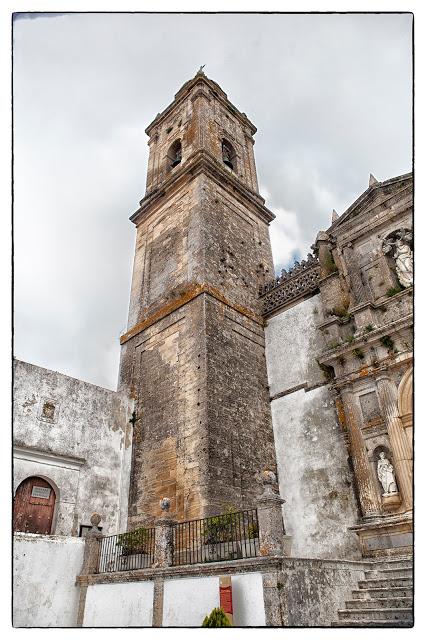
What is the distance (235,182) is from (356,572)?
12413mm

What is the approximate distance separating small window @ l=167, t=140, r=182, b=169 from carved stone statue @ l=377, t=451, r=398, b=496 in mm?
13514

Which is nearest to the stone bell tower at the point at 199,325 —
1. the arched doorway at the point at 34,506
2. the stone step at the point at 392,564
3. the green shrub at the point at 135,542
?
the green shrub at the point at 135,542

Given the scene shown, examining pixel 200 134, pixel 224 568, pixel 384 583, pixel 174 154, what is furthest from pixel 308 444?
pixel 174 154

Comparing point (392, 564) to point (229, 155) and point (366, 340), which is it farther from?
point (229, 155)

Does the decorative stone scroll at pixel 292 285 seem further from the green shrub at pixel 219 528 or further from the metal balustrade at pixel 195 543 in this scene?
the green shrub at pixel 219 528

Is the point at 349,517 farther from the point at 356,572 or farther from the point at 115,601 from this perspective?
the point at 115,601

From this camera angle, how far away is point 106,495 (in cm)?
1150

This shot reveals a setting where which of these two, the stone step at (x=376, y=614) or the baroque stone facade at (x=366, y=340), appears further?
the baroque stone facade at (x=366, y=340)

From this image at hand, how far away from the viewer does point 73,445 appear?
37.0ft

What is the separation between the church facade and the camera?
934 centimetres

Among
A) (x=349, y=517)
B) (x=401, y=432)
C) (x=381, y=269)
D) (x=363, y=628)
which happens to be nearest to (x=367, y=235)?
(x=381, y=269)

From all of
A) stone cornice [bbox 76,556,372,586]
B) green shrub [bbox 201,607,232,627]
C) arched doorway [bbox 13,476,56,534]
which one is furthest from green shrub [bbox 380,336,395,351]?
arched doorway [bbox 13,476,56,534]

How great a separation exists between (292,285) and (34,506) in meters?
8.98

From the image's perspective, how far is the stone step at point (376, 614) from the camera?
19.7ft
